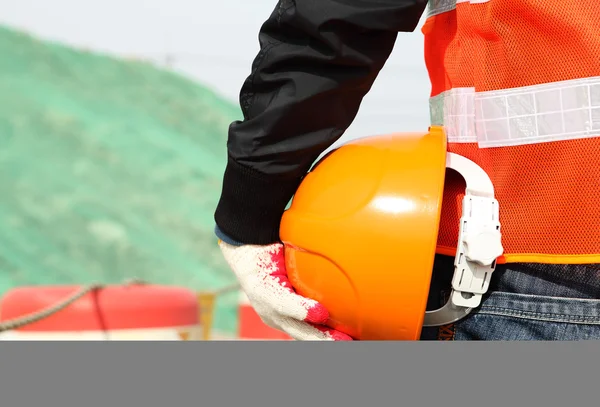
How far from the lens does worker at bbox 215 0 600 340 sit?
111cm

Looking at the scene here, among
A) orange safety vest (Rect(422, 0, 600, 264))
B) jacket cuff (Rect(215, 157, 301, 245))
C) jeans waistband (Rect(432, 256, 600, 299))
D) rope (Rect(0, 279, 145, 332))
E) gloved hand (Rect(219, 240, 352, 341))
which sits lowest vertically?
rope (Rect(0, 279, 145, 332))

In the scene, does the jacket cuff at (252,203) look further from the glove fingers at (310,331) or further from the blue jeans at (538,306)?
the blue jeans at (538,306)

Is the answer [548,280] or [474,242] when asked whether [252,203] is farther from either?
[548,280]

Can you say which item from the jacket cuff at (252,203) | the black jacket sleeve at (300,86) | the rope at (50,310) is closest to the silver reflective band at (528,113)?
the black jacket sleeve at (300,86)

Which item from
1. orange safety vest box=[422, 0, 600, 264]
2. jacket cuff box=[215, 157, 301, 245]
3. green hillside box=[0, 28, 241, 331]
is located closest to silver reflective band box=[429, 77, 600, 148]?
orange safety vest box=[422, 0, 600, 264]

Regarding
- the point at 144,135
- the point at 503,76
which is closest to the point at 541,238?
the point at 503,76

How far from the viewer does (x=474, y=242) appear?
3.75ft

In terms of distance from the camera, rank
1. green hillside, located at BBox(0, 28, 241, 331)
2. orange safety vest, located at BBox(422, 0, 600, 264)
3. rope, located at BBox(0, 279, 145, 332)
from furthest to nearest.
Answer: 1. green hillside, located at BBox(0, 28, 241, 331)
2. rope, located at BBox(0, 279, 145, 332)
3. orange safety vest, located at BBox(422, 0, 600, 264)

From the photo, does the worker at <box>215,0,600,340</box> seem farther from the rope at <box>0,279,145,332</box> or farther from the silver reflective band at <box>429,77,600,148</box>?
the rope at <box>0,279,145,332</box>

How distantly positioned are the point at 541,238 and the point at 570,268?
0.07m

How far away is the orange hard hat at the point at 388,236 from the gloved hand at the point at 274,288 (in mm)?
55

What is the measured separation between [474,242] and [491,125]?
201mm

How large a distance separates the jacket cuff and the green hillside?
20.1 feet

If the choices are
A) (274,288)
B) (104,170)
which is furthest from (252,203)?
(104,170)
